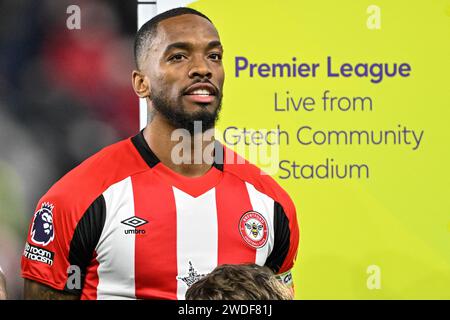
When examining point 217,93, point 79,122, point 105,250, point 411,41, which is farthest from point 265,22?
point 105,250

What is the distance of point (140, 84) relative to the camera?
264cm

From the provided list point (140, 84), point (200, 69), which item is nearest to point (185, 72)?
point (200, 69)

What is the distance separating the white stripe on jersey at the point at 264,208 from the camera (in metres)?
2.59

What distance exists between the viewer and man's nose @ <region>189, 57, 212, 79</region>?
2.54 metres

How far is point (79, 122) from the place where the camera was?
268 centimetres

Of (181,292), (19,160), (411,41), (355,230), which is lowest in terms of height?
(181,292)

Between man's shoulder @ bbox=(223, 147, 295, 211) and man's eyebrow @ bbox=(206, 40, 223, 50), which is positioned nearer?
man's eyebrow @ bbox=(206, 40, 223, 50)

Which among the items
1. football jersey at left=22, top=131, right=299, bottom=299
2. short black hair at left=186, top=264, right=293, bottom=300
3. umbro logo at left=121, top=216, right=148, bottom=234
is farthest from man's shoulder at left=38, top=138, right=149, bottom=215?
short black hair at left=186, top=264, right=293, bottom=300

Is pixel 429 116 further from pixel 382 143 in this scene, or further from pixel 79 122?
pixel 79 122

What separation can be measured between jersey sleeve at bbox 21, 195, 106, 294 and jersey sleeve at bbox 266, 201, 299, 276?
621 mm

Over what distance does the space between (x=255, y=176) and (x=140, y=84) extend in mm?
535

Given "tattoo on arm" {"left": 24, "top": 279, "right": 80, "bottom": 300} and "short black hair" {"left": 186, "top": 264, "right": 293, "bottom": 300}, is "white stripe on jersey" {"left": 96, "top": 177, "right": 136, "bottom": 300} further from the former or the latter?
"short black hair" {"left": 186, "top": 264, "right": 293, "bottom": 300}

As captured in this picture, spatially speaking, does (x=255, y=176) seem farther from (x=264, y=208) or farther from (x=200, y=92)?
(x=200, y=92)

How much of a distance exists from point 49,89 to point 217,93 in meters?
0.62
